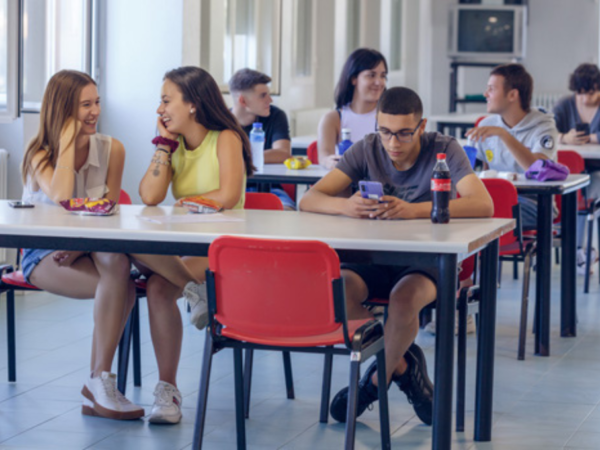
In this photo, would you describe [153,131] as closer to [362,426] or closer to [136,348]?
[136,348]

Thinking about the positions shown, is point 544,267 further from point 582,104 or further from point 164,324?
point 582,104

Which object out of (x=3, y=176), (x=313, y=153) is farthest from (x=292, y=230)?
(x=3, y=176)

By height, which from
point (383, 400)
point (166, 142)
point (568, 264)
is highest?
point (166, 142)

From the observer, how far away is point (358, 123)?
549 centimetres

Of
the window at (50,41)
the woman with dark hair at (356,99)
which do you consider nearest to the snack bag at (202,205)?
the woman with dark hair at (356,99)

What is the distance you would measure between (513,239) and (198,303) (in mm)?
1861

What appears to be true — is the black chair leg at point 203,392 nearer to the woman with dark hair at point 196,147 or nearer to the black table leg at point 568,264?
the woman with dark hair at point 196,147

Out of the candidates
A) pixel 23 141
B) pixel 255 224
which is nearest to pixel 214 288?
pixel 255 224

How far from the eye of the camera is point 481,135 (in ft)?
16.3

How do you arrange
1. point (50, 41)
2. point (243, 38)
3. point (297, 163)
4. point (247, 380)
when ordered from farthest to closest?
point (243, 38)
point (50, 41)
point (297, 163)
point (247, 380)

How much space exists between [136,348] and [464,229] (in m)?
1.45

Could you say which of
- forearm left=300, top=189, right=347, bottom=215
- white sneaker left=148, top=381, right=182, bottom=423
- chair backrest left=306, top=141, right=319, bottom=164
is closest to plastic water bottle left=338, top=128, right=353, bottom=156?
chair backrest left=306, top=141, right=319, bottom=164

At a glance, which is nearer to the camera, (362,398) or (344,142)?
(362,398)

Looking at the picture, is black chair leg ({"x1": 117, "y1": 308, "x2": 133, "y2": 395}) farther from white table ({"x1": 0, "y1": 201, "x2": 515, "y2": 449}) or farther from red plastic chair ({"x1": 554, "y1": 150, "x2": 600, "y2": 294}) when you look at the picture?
red plastic chair ({"x1": 554, "y1": 150, "x2": 600, "y2": 294})
